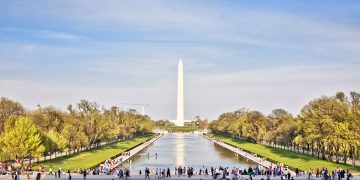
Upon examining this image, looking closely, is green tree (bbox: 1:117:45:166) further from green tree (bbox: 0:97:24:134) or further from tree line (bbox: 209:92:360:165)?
tree line (bbox: 209:92:360:165)

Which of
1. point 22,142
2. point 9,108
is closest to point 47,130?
point 9,108

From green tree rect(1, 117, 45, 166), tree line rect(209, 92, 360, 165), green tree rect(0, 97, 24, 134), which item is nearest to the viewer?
green tree rect(1, 117, 45, 166)

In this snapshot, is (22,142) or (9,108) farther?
(9,108)

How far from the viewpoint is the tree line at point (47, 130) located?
58.6m

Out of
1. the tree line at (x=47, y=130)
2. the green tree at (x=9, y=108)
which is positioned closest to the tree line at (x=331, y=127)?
the tree line at (x=47, y=130)

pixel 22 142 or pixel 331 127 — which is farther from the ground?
pixel 331 127

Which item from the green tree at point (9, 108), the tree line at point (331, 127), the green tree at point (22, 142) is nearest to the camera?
the green tree at point (22, 142)

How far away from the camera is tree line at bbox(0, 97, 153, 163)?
5862 centimetres

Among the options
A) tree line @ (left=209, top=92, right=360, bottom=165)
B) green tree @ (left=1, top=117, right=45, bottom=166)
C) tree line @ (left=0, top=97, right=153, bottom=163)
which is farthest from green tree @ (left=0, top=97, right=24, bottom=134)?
tree line @ (left=209, top=92, right=360, bottom=165)

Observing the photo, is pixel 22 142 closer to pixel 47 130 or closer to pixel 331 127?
pixel 47 130

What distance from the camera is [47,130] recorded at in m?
81.6

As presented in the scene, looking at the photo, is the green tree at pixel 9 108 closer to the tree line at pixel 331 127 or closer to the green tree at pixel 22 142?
the green tree at pixel 22 142

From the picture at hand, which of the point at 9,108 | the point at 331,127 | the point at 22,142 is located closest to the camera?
the point at 22,142

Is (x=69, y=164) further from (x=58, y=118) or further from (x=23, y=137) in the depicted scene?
(x=58, y=118)
